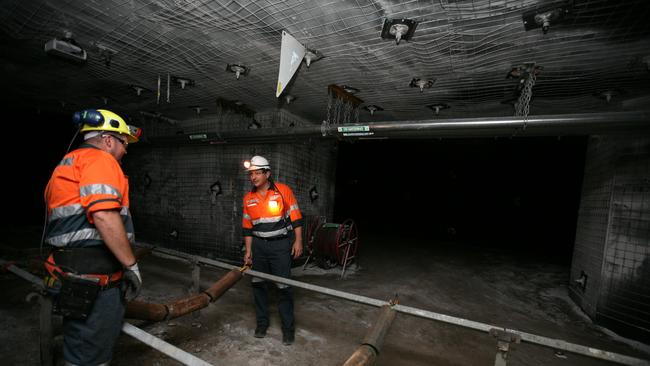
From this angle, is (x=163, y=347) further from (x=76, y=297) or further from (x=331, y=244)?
(x=331, y=244)

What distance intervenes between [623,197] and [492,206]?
1142cm

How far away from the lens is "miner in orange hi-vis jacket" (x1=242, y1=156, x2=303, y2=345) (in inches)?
127

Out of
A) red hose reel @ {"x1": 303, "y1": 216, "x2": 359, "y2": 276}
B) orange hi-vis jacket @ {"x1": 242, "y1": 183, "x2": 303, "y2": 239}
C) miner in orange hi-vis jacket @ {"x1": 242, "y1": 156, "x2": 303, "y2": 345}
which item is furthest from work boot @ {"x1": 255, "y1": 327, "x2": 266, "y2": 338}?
red hose reel @ {"x1": 303, "y1": 216, "x2": 359, "y2": 276}

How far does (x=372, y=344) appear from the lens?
6.43 ft

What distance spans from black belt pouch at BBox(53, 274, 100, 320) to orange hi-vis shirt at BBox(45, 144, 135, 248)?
9.4 inches

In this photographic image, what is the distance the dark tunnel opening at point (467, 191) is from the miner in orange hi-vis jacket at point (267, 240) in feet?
28.3

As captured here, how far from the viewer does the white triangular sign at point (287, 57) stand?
9.46ft

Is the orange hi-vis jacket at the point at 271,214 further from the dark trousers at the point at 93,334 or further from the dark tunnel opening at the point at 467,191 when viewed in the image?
the dark tunnel opening at the point at 467,191

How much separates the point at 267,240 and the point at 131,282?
153cm

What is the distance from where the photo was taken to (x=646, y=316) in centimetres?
366

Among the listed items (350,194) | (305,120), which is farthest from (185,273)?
(350,194)

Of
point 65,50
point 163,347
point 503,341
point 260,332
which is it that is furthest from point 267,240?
point 65,50

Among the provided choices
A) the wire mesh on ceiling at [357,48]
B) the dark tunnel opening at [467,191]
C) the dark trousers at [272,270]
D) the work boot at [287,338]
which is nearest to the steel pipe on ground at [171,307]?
the dark trousers at [272,270]

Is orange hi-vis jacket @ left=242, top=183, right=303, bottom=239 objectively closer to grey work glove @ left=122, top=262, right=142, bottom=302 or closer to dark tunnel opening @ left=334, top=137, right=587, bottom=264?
grey work glove @ left=122, top=262, right=142, bottom=302
